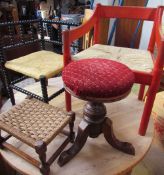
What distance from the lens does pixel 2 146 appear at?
95cm

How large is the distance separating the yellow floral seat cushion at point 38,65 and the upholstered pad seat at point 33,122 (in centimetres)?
21

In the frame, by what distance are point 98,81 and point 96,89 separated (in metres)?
0.04

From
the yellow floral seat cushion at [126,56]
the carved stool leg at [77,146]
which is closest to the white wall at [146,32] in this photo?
the yellow floral seat cushion at [126,56]

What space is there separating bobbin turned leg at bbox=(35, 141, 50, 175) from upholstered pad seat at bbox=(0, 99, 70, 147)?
0.02 m

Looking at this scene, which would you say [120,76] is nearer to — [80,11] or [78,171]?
[78,171]

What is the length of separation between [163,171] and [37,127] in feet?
3.37

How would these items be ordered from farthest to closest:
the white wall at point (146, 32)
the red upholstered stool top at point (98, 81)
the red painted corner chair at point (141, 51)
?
the white wall at point (146, 32) < the red painted corner chair at point (141, 51) < the red upholstered stool top at point (98, 81)

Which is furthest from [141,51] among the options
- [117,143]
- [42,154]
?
[42,154]

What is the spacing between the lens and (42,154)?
72cm

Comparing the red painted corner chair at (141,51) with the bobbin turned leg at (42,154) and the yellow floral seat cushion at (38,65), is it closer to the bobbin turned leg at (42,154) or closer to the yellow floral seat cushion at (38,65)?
the yellow floral seat cushion at (38,65)

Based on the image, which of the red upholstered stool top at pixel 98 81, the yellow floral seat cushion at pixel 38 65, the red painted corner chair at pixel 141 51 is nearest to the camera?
the red upholstered stool top at pixel 98 81

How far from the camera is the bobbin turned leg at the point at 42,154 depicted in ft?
2.26

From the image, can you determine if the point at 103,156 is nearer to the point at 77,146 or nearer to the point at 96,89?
the point at 77,146

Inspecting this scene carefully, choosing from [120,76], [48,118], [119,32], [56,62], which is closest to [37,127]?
[48,118]
